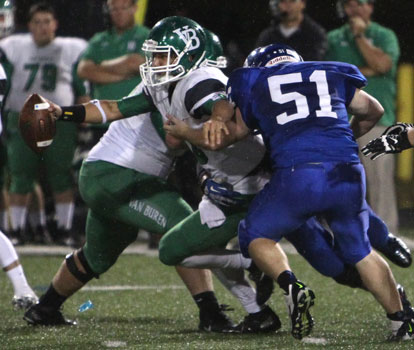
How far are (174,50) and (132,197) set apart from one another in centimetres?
63

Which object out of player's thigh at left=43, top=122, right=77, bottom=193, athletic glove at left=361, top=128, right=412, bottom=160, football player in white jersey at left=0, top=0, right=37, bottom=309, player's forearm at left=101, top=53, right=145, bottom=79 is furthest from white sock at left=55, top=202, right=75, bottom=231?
athletic glove at left=361, top=128, right=412, bottom=160

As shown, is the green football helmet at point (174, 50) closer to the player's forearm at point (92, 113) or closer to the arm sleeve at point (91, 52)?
the player's forearm at point (92, 113)

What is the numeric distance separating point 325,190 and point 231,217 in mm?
497

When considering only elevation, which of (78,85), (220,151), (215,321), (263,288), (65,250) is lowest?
(65,250)

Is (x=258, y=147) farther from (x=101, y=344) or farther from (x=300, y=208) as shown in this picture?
(x=101, y=344)

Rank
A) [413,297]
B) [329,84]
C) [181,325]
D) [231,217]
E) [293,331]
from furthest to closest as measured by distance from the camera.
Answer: [413,297] → [181,325] → [231,217] → [329,84] → [293,331]

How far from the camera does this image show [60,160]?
7.25m

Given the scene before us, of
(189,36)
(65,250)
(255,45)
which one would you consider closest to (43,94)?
(65,250)

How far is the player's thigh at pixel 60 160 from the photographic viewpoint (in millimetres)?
7227

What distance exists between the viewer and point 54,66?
23.9 feet

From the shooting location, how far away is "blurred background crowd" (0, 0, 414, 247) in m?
6.66

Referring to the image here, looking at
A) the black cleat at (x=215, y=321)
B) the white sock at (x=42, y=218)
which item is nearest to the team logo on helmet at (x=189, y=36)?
the black cleat at (x=215, y=321)

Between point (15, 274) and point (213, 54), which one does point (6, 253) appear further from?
point (213, 54)

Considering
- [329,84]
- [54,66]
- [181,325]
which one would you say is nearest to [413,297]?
[181,325]
